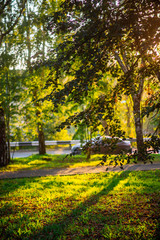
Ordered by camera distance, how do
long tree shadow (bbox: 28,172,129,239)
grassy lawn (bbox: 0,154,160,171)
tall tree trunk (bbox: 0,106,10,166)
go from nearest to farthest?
long tree shadow (bbox: 28,172,129,239) → grassy lawn (bbox: 0,154,160,171) → tall tree trunk (bbox: 0,106,10,166)

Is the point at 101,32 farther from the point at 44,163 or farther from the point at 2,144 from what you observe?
the point at 44,163

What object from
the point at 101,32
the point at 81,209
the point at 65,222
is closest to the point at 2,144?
the point at 81,209

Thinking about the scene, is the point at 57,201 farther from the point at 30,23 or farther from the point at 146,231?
the point at 30,23

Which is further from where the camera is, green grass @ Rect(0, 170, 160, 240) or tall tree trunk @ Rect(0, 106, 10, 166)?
tall tree trunk @ Rect(0, 106, 10, 166)

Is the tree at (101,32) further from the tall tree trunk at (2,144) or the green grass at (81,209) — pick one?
the tall tree trunk at (2,144)

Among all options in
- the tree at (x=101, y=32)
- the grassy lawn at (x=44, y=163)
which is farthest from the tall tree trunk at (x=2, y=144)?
the tree at (x=101, y=32)

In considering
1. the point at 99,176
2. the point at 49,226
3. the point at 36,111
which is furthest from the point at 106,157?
the point at 36,111

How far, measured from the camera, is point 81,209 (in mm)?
5000

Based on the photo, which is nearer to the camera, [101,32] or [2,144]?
[101,32]

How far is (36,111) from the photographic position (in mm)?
14398

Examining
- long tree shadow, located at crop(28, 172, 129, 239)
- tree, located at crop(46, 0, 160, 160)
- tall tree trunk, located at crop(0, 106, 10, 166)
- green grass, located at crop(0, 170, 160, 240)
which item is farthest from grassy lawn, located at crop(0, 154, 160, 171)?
tree, located at crop(46, 0, 160, 160)

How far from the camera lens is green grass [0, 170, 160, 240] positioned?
391 centimetres

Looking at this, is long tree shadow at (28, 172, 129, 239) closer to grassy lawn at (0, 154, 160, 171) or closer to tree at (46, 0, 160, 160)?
tree at (46, 0, 160, 160)

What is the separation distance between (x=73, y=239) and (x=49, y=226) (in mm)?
681
